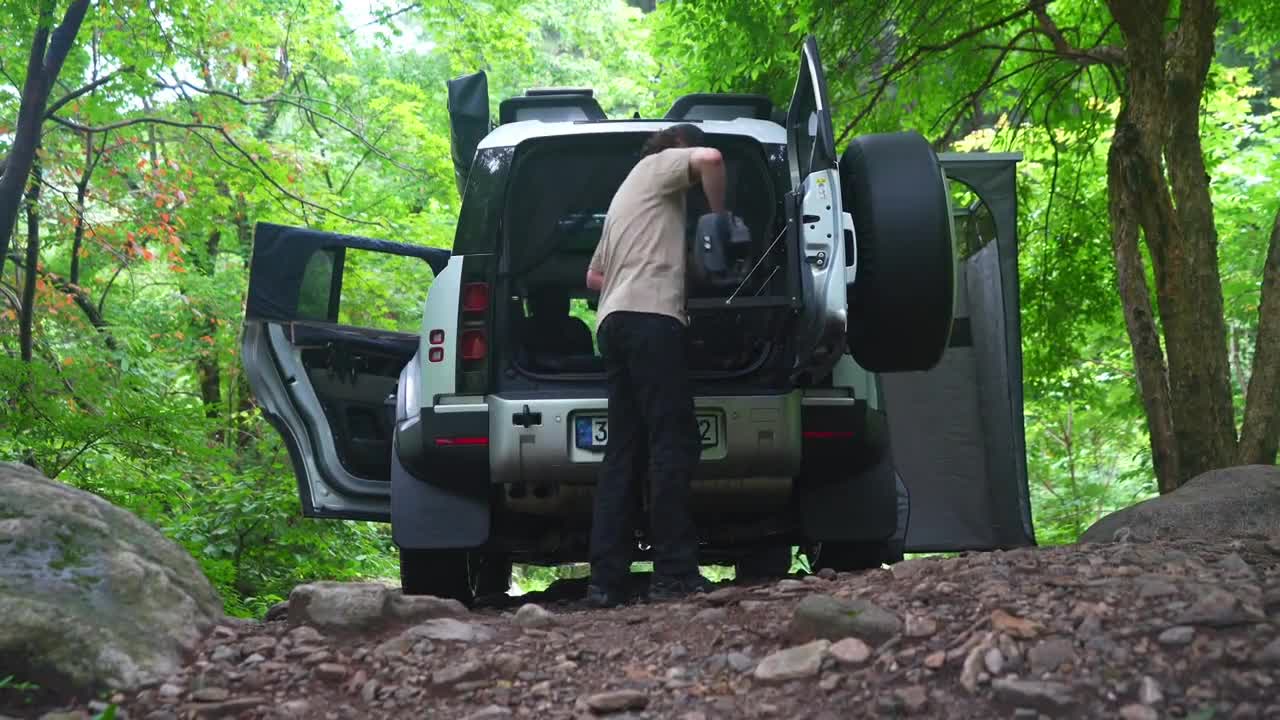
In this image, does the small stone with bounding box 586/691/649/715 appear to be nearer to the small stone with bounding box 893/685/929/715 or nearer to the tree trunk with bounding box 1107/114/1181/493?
the small stone with bounding box 893/685/929/715

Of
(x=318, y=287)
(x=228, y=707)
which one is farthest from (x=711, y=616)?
(x=318, y=287)

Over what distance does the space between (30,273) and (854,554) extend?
8.55m

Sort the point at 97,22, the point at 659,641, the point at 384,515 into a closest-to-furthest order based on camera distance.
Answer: the point at 659,641 < the point at 384,515 < the point at 97,22

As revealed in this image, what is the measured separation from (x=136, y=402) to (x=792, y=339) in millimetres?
4907

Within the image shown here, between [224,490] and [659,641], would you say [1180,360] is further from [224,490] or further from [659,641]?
[224,490]

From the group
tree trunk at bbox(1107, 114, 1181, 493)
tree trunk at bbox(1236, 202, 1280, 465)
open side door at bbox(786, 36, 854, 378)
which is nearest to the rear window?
open side door at bbox(786, 36, 854, 378)

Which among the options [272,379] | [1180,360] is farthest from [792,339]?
[1180,360]

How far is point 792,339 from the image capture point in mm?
5098

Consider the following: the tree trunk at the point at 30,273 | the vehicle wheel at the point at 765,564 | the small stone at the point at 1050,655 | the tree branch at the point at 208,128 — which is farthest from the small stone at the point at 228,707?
the tree branch at the point at 208,128

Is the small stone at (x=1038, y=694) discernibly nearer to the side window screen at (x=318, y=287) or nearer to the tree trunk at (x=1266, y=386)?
the side window screen at (x=318, y=287)

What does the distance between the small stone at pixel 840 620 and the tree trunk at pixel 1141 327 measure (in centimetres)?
556

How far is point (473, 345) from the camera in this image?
5352 mm

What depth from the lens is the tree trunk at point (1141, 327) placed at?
850 centimetres

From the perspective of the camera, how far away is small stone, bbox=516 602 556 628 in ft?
14.5
